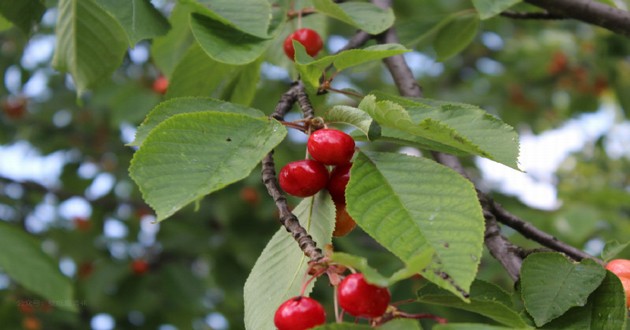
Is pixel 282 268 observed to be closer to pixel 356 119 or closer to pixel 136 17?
pixel 356 119

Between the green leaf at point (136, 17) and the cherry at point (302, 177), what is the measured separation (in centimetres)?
49

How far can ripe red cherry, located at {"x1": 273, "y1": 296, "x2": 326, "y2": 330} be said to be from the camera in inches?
31.8

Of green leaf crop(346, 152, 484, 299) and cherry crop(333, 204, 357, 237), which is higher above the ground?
green leaf crop(346, 152, 484, 299)

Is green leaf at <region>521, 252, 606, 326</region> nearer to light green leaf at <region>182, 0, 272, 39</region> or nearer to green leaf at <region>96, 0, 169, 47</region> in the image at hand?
light green leaf at <region>182, 0, 272, 39</region>

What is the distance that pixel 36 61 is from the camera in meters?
4.45

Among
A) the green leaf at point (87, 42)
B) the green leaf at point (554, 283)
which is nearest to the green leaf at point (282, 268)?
the green leaf at point (554, 283)

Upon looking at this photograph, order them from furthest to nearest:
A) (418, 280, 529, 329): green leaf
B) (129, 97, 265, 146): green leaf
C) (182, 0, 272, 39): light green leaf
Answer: (182, 0, 272, 39): light green leaf
(129, 97, 265, 146): green leaf
(418, 280, 529, 329): green leaf

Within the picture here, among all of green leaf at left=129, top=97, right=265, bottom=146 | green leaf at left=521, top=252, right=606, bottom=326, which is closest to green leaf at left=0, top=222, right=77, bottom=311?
green leaf at left=129, top=97, right=265, bottom=146

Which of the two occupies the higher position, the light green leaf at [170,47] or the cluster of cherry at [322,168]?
the cluster of cherry at [322,168]

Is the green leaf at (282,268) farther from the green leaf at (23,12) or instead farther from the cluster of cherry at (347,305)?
the green leaf at (23,12)

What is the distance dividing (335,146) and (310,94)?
290mm

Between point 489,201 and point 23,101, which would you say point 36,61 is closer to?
point 23,101

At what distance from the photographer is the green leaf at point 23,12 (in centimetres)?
149

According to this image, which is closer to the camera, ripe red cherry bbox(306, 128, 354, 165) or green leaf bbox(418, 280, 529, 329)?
green leaf bbox(418, 280, 529, 329)
